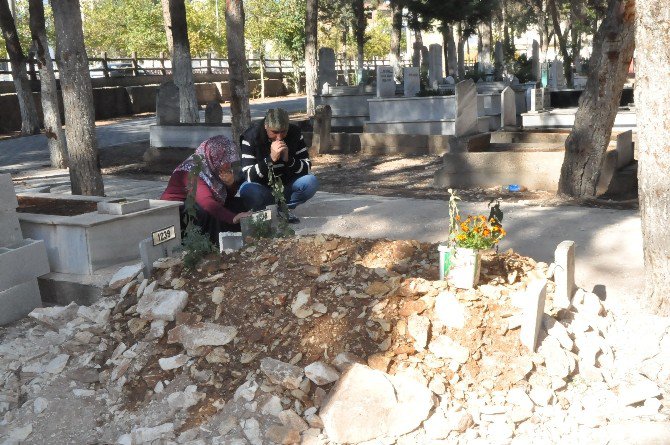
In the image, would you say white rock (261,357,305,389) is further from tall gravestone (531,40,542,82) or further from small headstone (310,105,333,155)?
tall gravestone (531,40,542,82)

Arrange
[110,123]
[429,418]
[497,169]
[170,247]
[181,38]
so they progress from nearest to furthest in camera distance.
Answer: [429,418]
[170,247]
[497,169]
[181,38]
[110,123]

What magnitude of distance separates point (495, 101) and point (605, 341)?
1506 centimetres

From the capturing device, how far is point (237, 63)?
39.2 ft

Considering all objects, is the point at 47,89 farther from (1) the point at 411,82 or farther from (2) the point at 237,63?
(1) the point at 411,82

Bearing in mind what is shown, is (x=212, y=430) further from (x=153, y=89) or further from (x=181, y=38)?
(x=153, y=89)

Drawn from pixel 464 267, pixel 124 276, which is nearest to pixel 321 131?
pixel 124 276

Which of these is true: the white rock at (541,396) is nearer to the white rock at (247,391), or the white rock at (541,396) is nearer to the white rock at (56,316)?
the white rock at (247,391)

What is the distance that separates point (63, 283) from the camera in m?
5.82

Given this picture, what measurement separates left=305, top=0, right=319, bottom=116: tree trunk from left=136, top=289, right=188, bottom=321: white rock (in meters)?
18.0

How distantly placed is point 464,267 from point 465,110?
28.7 feet

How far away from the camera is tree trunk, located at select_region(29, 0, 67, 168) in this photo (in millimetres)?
14367

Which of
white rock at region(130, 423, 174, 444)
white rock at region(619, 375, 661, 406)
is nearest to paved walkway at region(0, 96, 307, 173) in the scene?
white rock at region(130, 423, 174, 444)

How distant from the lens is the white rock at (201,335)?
4441 mm

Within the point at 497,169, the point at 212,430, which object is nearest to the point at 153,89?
the point at 497,169
